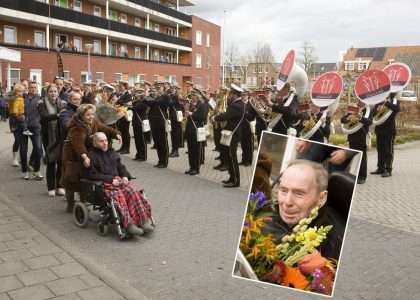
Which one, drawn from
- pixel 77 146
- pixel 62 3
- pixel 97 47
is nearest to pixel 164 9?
pixel 97 47

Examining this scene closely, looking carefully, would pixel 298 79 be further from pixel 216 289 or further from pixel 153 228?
pixel 216 289

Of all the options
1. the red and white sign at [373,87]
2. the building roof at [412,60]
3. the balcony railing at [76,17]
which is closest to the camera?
the red and white sign at [373,87]

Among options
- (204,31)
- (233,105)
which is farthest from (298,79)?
(204,31)

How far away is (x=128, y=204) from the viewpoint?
241 inches

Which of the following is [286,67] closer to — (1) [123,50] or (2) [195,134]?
(2) [195,134]

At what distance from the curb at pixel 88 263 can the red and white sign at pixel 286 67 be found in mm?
4375

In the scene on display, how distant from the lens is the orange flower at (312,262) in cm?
268

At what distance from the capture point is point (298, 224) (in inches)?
105

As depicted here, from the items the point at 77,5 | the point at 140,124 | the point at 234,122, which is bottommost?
the point at 140,124

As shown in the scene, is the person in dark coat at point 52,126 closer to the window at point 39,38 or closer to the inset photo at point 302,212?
the inset photo at point 302,212

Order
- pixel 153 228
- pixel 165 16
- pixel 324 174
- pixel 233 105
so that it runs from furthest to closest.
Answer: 1. pixel 165 16
2. pixel 233 105
3. pixel 153 228
4. pixel 324 174

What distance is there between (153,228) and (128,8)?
148 feet

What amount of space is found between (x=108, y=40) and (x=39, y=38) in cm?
909

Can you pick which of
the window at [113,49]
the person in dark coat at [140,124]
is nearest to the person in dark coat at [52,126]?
the person in dark coat at [140,124]
